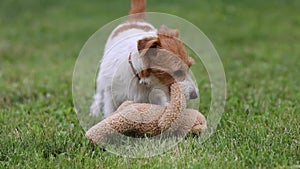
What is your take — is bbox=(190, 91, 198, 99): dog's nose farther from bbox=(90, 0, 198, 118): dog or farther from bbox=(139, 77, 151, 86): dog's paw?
bbox=(139, 77, 151, 86): dog's paw

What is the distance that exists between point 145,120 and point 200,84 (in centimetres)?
258

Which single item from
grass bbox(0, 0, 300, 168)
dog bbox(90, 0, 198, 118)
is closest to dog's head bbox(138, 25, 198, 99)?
dog bbox(90, 0, 198, 118)

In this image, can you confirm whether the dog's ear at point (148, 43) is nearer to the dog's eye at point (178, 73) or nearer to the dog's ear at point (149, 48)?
the dog's ear at point (149, 48)

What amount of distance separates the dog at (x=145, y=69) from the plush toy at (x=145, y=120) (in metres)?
0.11

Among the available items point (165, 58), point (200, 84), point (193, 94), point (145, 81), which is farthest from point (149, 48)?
point (200, 84)

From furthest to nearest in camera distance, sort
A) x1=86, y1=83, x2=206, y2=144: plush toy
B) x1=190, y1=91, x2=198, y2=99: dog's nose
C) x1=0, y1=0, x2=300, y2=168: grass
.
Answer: x1=190, y1=91, x2=198, y2=99: dog's nose → x1=86, y1=83, x2=206, y2=144: plush toy → x1=0, y1=0, x2=300, y2=168: grass

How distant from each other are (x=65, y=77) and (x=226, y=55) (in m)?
2.93

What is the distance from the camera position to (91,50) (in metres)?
5.97

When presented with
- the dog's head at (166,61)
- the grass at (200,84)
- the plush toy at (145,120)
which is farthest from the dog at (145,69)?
the grass at (200,84)

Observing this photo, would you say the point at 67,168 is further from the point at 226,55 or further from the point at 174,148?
the point at 226,55

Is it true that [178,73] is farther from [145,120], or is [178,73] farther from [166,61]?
[145,120]

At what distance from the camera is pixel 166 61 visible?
4.18 m

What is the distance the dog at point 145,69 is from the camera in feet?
13.7

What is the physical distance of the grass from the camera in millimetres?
3793
